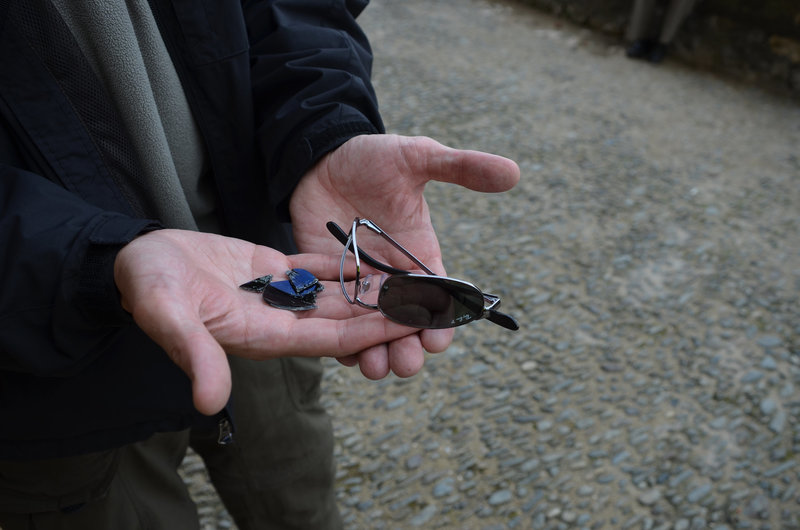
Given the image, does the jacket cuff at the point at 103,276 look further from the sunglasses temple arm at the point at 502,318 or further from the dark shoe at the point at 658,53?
the dark shoe at the point at 658,53

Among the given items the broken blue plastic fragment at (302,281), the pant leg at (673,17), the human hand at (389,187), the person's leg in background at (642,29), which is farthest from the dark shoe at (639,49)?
the broken blue plastic fragment at (302,281)

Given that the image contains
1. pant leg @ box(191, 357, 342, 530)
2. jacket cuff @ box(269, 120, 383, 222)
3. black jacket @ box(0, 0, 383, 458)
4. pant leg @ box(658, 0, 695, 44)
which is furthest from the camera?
pant leg @ box(658, 0, 695, 44)

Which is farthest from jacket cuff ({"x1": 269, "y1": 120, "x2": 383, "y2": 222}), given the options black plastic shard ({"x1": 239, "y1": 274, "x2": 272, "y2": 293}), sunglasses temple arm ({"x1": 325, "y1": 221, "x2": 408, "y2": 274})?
black plastic shard ({"x1": 239, "y1": 274, "x2": 272, "y2": 293})

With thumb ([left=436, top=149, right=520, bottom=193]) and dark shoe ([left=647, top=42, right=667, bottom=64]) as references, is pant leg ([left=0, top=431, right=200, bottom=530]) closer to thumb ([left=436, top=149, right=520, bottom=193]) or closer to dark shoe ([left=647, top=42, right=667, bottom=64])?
thumb ([left=436, top=149, right=520, bottom=193])

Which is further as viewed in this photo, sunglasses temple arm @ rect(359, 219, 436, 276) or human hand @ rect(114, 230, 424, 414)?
sunglasses temple arm @ rect(359, 219, 436, 276)

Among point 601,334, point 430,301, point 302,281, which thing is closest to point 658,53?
point 601,334

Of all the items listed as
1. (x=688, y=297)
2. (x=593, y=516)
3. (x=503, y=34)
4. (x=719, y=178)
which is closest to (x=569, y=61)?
(x=503, y=34)
